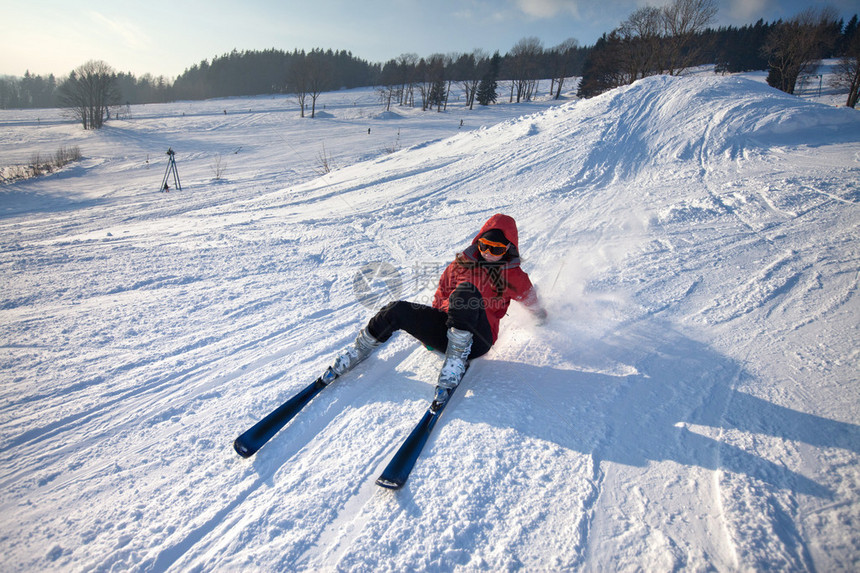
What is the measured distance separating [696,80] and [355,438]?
12521 millimetres

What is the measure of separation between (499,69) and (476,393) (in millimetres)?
64152

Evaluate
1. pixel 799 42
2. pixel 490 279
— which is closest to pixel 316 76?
pixel 799 42

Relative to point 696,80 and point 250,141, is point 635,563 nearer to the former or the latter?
point 696,80

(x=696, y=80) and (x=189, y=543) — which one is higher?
(x=696, y=80)

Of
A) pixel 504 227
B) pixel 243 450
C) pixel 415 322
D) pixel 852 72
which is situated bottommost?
pixel 243 450

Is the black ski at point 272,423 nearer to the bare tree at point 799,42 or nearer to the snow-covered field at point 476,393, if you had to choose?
the snow-covered field at point 476,393

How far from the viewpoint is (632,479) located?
177 cm

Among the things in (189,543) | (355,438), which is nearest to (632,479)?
(355,438)

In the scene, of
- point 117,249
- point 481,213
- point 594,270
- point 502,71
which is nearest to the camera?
point 594,270

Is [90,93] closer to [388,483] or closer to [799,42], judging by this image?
[388,483]

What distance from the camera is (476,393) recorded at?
95.2 inches

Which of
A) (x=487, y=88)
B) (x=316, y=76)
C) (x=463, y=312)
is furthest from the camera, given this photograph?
(x=487, y=88)

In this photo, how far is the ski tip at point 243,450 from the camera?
2.02 metres

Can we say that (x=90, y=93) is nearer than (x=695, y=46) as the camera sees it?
No
